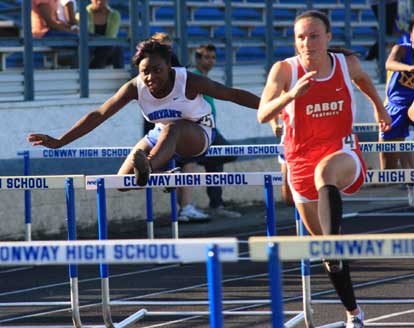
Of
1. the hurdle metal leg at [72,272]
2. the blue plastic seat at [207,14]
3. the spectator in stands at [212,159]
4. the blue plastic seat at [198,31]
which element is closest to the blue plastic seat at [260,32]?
the blue plastic seat at [207,14]

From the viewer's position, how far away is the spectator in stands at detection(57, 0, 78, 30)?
15594 mm

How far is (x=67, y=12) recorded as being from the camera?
51.3 feet

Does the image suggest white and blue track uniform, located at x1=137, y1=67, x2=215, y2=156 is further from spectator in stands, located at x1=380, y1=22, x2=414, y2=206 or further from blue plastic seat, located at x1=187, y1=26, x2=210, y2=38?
blue plastic seat, located at x1=187, y1=26, x2=210, y2=38

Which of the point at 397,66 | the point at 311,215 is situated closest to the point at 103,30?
the point at 397,66

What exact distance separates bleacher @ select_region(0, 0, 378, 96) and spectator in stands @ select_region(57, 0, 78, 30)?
20.9 inches

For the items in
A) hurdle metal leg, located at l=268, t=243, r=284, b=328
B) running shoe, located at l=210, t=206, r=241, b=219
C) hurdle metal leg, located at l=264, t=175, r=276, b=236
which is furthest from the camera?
running shoe, located at l=210, t=206, r=241, b=219

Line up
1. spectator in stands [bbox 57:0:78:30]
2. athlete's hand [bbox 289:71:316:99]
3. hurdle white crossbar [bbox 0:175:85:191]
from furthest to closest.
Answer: spectator in stands [bbox 57:0:78:30] < hurdle white crossbar [bbox 0:175:85:191] < athlete's hand [bbox 289:71:316:99]

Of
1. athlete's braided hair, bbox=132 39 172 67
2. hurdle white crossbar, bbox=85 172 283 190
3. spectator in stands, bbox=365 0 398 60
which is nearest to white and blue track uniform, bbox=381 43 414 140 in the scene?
athlete's braided hair, bbox=132 39 172 67

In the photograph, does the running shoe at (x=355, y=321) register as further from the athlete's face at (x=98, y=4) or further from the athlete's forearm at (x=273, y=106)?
the athlete's face at (x=98, y=4)

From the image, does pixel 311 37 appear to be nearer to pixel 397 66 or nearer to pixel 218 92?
pixel 218 92

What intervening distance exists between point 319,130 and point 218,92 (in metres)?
1.89

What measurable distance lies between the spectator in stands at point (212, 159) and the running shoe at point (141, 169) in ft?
18.8

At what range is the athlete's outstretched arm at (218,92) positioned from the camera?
9.13 meters

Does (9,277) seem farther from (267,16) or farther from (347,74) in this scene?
(267,16)
